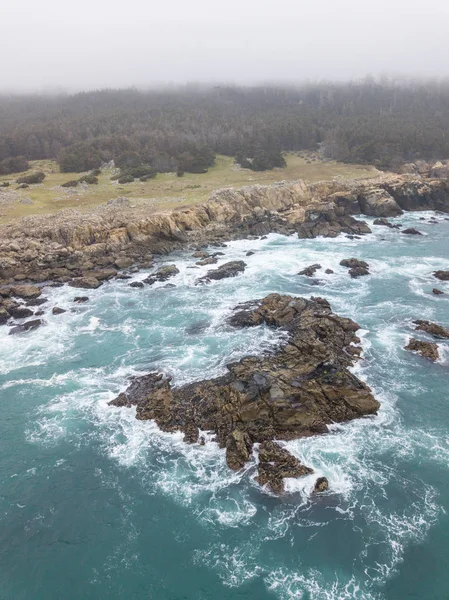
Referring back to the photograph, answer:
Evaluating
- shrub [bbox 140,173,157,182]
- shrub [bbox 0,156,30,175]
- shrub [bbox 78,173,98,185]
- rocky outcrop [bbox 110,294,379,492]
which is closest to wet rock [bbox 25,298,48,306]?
rocky outcrop [bbox 110,294,379,492]

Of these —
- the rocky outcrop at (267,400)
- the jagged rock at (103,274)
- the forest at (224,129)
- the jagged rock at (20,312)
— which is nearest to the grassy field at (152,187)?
the forest at (224,129)

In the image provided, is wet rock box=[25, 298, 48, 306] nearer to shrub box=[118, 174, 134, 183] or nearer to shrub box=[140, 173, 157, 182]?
shrub box=[118, 174, 134, 183]

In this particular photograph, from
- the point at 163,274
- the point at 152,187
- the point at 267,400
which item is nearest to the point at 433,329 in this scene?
the point at 267,400

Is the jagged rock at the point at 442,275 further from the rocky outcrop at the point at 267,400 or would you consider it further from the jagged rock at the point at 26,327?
the jagged rock at the point at 26,327

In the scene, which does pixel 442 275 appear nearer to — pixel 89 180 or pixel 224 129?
pixel 89 180

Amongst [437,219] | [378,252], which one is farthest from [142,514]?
[437,219]
